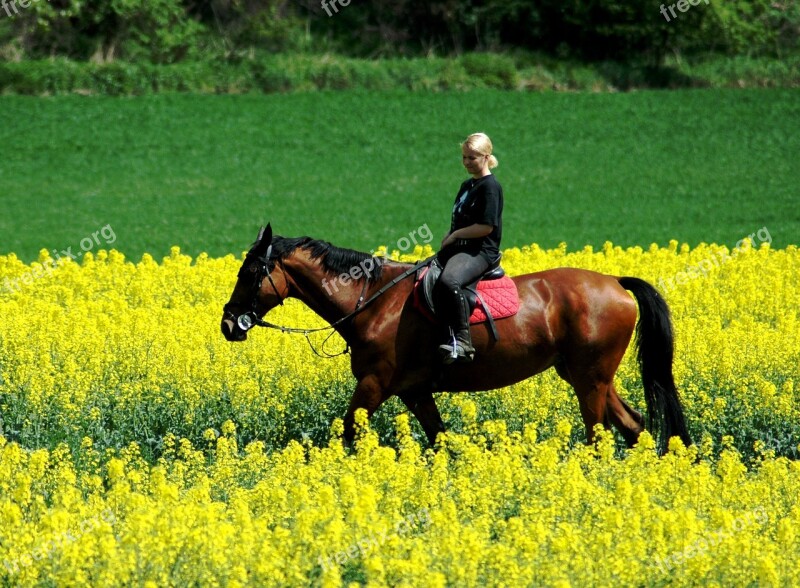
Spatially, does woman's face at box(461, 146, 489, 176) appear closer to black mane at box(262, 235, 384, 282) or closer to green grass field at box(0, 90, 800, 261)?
black mane at box(262, 235, 384, 282)

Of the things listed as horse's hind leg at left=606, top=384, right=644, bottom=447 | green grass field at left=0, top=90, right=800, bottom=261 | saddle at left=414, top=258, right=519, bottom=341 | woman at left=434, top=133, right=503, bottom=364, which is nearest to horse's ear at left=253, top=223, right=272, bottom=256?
saddle at left=414, top=258, right=519, bottom=341

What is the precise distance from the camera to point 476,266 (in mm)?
9555

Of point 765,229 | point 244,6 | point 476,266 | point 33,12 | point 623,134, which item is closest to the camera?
point 476,266

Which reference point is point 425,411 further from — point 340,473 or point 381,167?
point 381,167

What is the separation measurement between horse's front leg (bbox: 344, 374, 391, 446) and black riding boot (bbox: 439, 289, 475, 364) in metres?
0.54

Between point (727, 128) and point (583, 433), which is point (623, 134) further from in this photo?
point (583, 433)

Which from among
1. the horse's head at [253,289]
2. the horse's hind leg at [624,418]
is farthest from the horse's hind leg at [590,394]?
the horse's head at [253,289]

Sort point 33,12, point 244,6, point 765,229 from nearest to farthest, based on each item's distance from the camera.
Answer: point 765,229 → point 33,12 → point 244,6

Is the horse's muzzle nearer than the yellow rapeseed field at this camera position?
No

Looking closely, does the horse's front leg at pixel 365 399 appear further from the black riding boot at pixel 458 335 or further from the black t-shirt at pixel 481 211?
the black t-shirt at pixel 481 211

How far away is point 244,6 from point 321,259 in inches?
1316

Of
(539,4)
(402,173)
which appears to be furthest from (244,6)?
(402,173)

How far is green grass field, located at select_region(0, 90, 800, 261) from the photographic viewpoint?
1000 inches

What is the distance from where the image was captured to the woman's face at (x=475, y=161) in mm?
9352
